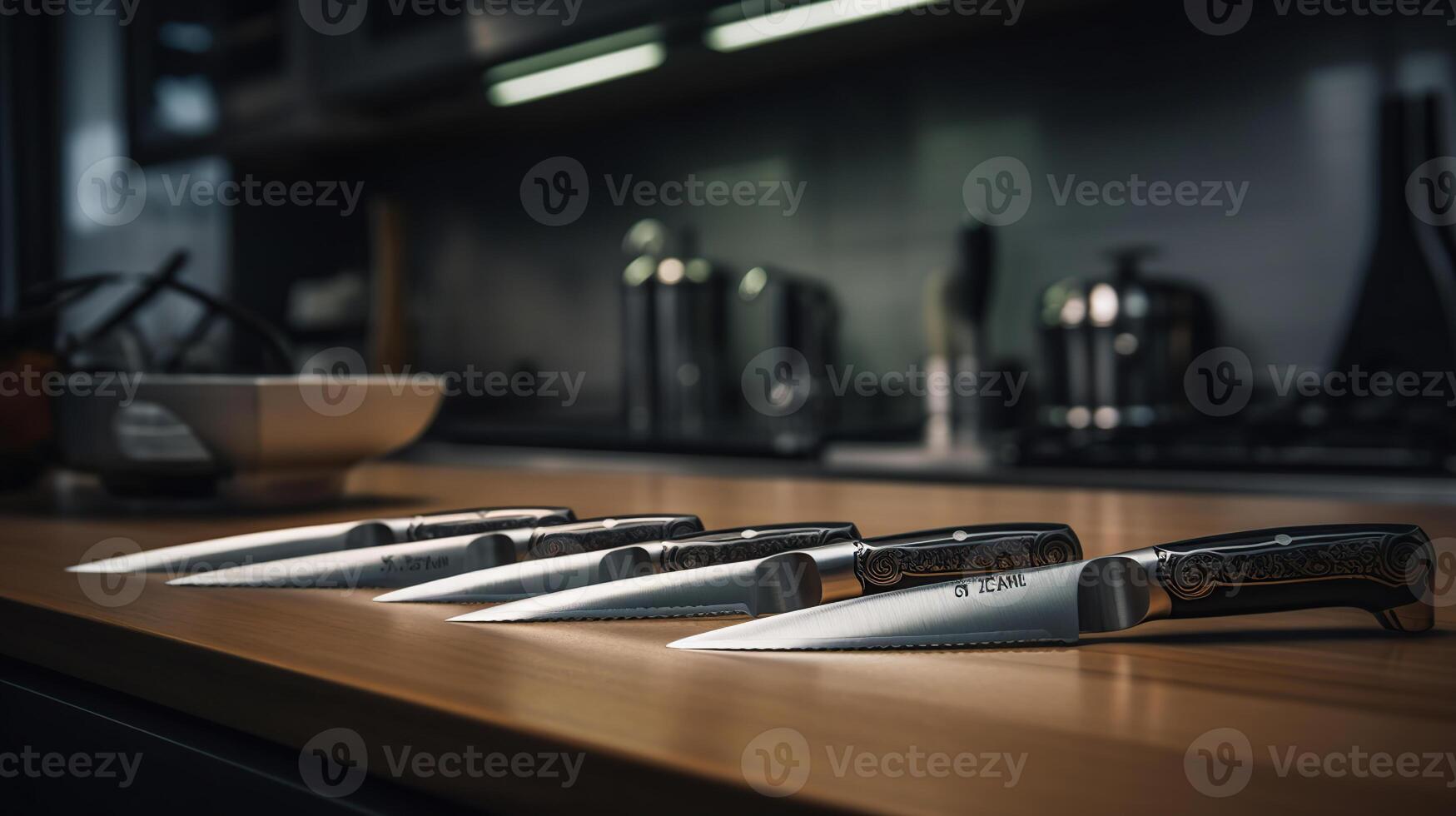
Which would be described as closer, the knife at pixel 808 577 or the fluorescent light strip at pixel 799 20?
the knife at pixel 808 577

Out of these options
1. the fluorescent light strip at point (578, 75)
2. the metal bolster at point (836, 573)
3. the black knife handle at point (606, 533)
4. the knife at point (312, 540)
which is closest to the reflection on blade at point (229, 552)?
the knife at point (312, 540)

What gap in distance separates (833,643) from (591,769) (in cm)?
12

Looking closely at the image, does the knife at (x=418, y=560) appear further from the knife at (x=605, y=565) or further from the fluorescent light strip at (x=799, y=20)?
the fluorescent light strip at (x=799, y=20)

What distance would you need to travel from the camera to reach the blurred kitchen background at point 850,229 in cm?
135

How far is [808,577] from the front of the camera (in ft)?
1.31

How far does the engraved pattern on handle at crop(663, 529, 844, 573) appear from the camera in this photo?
1.47ft

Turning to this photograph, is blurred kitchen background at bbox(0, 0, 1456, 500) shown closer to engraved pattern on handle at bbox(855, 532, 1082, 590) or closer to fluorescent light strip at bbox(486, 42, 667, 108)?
fluorescent light strip at bbox(486, 42, 667, 108)

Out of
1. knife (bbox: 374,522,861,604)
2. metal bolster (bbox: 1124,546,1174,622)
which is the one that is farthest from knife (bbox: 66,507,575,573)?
metal bolster (bbox: 1124,546,1174,622)

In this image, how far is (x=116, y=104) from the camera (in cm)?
280

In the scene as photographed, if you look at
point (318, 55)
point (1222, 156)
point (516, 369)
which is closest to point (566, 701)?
point (1222, 156)

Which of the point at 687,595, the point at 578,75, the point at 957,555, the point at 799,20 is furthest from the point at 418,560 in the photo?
the point at 578,75

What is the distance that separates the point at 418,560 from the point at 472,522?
0.07 meters

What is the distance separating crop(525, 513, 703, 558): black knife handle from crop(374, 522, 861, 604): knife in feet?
0.09

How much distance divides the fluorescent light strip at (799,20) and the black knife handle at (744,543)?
1100 mm
